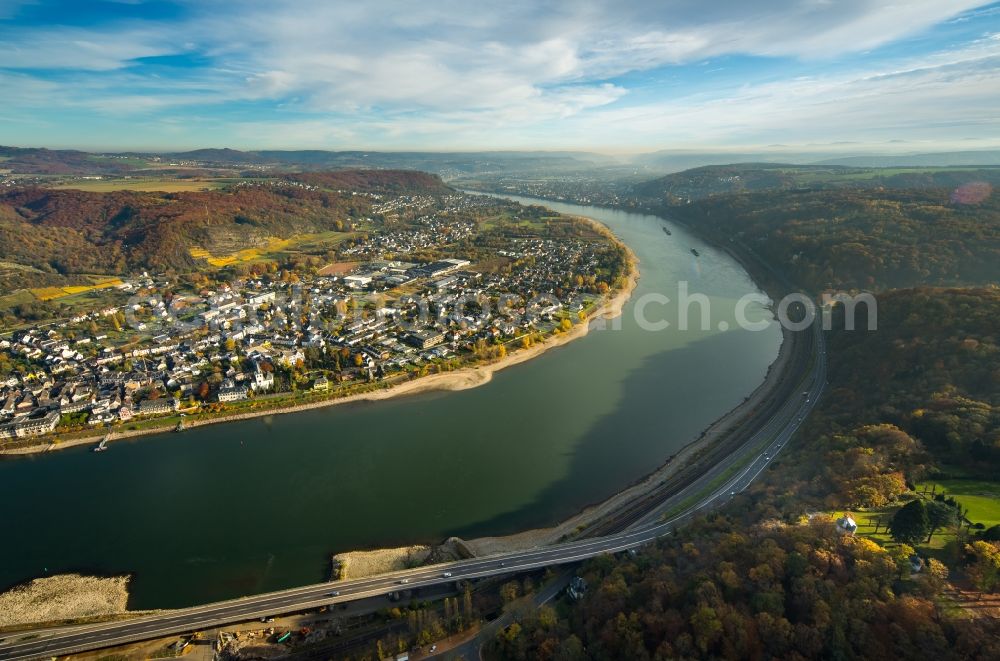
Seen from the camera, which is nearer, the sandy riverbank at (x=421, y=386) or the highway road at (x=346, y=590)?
the highway road at (x=346, y=590)

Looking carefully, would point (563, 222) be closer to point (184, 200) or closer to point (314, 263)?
point (314, 263)

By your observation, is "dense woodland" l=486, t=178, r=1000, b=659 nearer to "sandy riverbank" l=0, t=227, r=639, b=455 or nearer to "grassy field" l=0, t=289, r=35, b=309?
"sandy riverbank" l=0, t=227, r=639, b=455

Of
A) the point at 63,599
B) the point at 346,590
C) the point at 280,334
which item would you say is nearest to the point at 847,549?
the point at 346,590

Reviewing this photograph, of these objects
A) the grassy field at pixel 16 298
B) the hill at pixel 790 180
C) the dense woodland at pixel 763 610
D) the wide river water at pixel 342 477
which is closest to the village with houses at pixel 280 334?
the wide river water at pixel 342 477

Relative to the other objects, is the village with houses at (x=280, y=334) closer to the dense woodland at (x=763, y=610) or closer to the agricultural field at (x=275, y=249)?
the agricultural field at (x=275, y=249)

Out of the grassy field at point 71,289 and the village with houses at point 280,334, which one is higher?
the grassy field at point 71,289

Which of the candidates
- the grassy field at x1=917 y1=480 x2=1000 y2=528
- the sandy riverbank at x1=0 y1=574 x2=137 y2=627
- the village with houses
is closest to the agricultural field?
the village with houses
